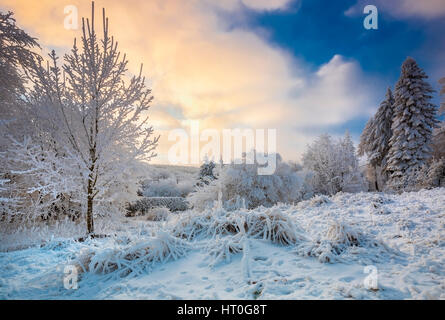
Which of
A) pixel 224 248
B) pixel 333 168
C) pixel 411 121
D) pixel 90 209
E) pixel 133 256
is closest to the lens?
pixel 224 248

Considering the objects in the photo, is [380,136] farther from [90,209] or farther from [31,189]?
[31,189]

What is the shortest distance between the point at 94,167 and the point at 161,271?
4741mm

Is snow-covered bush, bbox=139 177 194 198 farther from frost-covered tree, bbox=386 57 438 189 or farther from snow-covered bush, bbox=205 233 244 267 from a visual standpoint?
snow-covered bush, bbox=205 233 244 267

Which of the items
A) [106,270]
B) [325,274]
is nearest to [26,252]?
[106,270]

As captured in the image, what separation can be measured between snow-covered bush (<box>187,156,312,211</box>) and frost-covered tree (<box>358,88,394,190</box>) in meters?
16.6

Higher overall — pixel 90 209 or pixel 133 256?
pixel 90 209

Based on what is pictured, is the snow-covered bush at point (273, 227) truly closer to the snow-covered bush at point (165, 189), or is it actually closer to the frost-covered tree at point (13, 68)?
the frost-covered tree at point (13, 68)

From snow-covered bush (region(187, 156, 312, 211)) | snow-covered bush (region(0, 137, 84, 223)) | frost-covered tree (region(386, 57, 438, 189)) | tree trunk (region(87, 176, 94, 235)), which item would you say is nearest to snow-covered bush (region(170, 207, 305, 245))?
tree trunk (region(87, 176, 94, 235))

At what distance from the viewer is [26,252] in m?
4.32

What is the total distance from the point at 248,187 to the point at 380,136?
63.7 ft

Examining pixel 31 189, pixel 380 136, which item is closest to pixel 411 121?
pixel 380 136

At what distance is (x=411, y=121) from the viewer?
18.5 metres

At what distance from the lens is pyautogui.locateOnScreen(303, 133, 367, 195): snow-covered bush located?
21.7 m

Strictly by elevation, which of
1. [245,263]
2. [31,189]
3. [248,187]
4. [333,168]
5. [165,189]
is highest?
[333,168]
